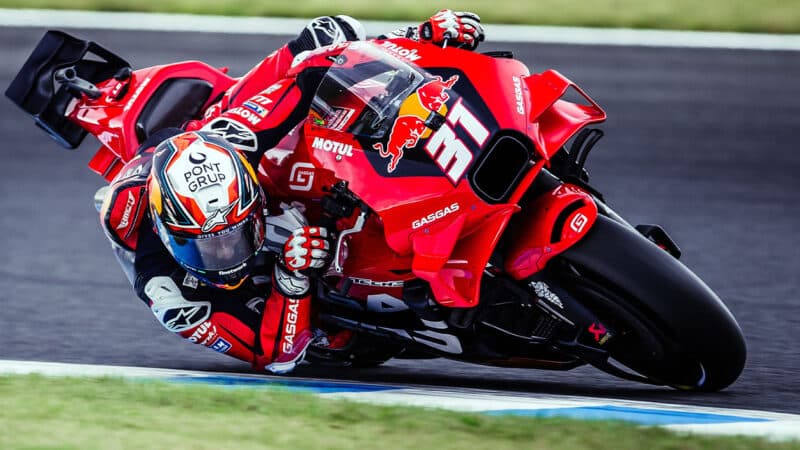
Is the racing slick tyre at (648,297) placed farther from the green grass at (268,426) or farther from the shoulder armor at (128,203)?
the shoulder armor at (128,203)

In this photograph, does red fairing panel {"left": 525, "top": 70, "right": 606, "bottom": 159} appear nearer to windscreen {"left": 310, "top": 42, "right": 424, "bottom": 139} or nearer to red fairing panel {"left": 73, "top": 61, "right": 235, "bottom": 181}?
windscreen {"left": 310, "top": 42, "right": 424, "bottom": 139}

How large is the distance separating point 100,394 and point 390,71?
5.14ft

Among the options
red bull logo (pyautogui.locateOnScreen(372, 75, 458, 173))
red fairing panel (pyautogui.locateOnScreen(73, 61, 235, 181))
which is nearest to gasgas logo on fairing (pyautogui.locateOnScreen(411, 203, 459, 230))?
red bull logo (pyautogui.locateOnScreen(372, 75, 458, 173))

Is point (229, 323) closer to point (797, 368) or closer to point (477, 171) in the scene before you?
point (477, 171)

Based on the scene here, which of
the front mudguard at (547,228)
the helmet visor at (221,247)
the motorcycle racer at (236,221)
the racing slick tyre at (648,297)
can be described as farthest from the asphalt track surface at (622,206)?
the helmet visor at (221,247)

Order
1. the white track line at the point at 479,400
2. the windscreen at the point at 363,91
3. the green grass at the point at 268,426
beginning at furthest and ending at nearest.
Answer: the windscreen at the point at 363,91
the white track line at the point at 479,400
the green grass at the point at 268,426

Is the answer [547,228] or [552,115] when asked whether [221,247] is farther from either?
[552,115]

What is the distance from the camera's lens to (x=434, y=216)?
4.28 meters

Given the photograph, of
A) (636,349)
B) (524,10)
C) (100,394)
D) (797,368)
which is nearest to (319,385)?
(100,394)

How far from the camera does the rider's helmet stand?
4.47 meters

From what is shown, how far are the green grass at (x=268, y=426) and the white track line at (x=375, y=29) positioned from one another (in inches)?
262

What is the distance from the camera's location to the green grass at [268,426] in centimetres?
378

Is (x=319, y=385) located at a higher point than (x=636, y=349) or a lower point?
lower

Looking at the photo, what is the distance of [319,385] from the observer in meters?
5.08
